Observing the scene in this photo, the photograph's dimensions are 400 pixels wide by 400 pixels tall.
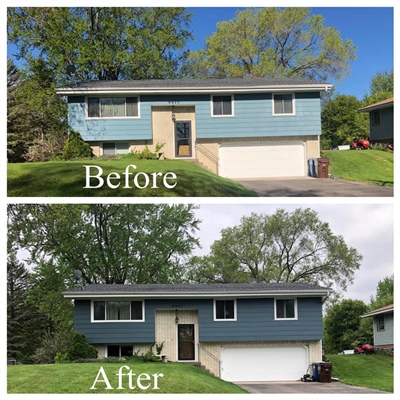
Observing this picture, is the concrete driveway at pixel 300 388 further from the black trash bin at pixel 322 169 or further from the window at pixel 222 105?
the window at pixel 222 105

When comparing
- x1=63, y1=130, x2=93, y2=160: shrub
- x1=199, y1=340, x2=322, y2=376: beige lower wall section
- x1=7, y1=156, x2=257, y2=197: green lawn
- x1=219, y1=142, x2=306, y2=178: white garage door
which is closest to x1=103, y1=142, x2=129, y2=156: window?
x1=63, y1=130, x2=93, y2=160: shrub

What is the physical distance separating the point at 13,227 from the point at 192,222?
6.51 meters

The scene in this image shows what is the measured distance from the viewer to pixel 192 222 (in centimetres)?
2681

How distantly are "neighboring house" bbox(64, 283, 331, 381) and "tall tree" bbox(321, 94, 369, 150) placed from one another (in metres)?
4.95

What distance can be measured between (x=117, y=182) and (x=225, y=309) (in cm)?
586

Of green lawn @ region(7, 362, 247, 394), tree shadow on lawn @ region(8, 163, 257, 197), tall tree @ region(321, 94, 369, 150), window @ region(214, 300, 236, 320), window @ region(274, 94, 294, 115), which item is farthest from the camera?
tall tree @ region(321, 94, 369, 150)

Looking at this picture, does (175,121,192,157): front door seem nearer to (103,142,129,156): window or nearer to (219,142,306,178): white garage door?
(219,142,306,178): white garage door

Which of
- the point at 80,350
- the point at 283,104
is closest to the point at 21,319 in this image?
the point at 80,350

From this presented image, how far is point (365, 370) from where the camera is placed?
23.7 metres

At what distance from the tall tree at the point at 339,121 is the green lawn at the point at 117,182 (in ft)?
16.4

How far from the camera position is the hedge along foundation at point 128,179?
1858 cm

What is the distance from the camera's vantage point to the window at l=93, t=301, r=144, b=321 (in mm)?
21578

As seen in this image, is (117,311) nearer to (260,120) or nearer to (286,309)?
(286,309)
